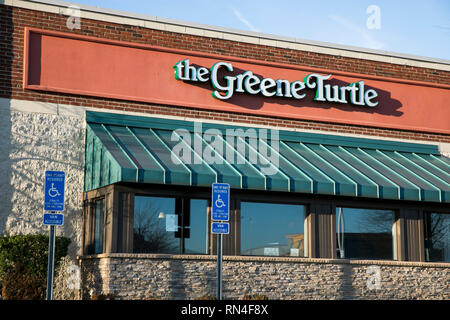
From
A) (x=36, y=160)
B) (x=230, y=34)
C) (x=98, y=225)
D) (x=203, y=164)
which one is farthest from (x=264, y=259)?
(x=230, y=34)

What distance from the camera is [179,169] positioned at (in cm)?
1745

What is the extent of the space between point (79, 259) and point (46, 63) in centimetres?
552

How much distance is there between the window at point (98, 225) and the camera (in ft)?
58.3

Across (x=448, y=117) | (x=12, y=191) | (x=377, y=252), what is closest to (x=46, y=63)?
(x=12, y=191)

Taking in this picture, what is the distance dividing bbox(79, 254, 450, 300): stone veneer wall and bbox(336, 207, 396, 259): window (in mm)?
530

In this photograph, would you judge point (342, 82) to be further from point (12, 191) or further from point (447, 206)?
point (12, 191)

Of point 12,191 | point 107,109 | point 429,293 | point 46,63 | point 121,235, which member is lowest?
point 429,293

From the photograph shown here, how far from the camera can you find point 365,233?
65.5 ft

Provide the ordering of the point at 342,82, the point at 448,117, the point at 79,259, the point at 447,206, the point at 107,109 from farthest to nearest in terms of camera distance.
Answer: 1. the point at 448,117
2. the point at 342,82
3. the point at 447,206
4. the point at 107,109
5. the point at 79,259

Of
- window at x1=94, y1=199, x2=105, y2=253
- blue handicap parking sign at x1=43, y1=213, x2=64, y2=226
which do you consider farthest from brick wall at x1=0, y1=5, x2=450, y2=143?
blue handicap parking sign at x1=43, y1=213, x2=64, y2=226

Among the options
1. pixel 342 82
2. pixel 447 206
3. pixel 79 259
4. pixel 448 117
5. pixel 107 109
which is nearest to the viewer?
pixel 79 259

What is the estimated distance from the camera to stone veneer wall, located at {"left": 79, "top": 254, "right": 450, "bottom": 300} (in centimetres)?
1677

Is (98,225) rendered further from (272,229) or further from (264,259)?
(272,229)

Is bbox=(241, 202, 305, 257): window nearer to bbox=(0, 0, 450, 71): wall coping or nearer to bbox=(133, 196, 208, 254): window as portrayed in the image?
bbox=(133, 196, 208, 254): window
